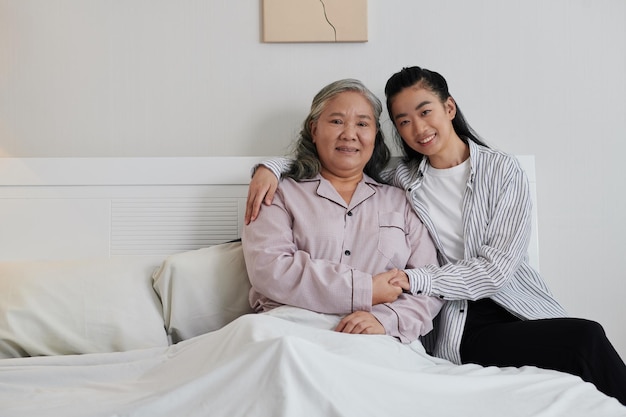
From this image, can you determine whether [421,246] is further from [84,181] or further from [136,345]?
[84,181]

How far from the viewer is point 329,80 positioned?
2.48 meters

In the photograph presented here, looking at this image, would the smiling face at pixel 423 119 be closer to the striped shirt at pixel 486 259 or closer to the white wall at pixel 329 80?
the striped shirt at pixel 486 259

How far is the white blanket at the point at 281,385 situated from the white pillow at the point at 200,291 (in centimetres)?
28

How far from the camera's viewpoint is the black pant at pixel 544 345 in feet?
5.71

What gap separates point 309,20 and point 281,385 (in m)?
1.53

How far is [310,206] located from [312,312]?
0.36m

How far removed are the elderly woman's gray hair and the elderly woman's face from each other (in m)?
0.03

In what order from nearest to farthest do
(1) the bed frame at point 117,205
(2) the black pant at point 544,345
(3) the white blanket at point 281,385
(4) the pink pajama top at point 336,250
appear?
1. (3) the white blanket at point 281,385
2. (2) the black pant at point 544,345
3. (4) the pink pajama top at point 336,250
4. (1) the bed frame at point 117,205

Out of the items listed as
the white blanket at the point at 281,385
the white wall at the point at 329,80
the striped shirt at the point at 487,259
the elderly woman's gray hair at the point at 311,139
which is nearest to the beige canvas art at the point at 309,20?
the white wall at the point at 329,80

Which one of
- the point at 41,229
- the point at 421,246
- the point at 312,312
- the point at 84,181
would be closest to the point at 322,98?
the point at 421,246

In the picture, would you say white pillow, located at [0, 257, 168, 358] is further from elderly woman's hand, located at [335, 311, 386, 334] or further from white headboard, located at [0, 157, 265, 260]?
elderly woman's hand, located at [335, 311, 386, 334]

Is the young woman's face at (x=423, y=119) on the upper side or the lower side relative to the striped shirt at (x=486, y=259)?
upper

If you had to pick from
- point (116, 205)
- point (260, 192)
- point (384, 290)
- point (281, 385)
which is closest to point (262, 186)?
point (260, 192)

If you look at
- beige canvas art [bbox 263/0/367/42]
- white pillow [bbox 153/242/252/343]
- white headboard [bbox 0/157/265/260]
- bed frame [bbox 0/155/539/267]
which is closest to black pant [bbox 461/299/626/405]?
bed frame [bbox 0/155/539/267]
